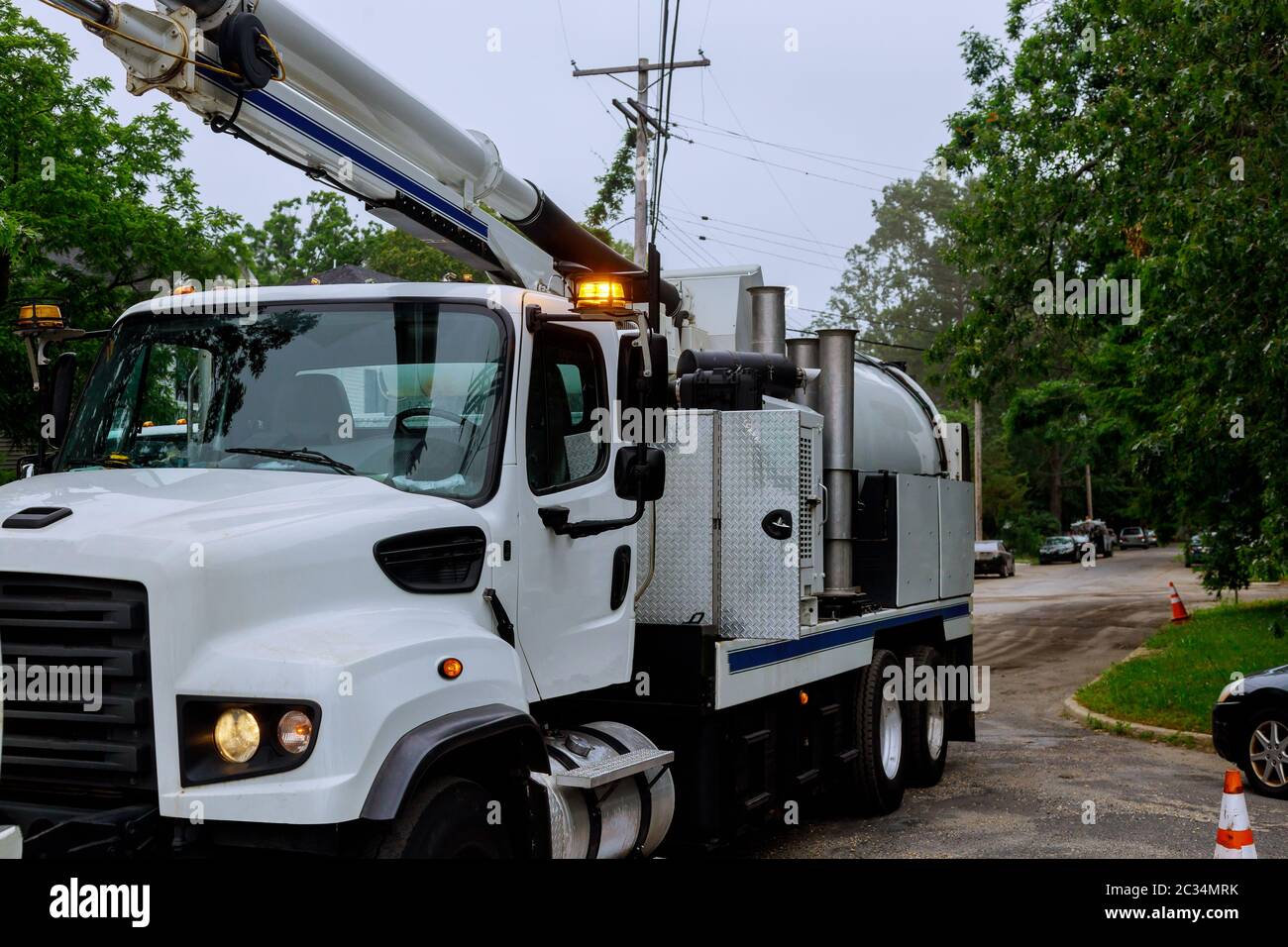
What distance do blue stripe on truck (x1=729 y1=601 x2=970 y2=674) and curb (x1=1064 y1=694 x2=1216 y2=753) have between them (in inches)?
148

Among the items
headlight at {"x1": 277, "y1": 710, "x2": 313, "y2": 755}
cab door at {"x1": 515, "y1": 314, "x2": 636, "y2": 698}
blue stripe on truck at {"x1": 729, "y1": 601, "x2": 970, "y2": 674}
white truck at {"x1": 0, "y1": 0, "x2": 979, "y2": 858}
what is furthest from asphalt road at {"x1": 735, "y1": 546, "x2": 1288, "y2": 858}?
headlight at {"x1": 277, "y1": 710, "x2": 313, "y2": 755}

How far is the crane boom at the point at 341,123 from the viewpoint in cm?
500

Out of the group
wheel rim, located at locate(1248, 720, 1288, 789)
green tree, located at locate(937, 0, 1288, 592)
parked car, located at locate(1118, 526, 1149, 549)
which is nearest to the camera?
wheel rim, located at locate(1248, 720, 1288, 789)

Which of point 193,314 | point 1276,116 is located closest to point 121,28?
point 193,314

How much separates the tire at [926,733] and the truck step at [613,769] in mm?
4618

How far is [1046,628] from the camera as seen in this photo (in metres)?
25.8

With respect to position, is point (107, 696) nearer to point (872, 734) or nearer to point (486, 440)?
point (486, 440)

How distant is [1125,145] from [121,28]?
40.3ft

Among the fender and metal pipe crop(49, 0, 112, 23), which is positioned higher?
metal pipe crop(49, 0, 112, 23)

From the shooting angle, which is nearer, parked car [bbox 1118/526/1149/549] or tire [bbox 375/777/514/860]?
tire [bbox 375/777/514/860]

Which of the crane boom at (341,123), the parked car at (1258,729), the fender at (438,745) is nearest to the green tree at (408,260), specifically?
the parked car at (1258,729)

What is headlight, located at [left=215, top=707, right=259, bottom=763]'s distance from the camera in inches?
150

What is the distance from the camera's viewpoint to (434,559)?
471cm

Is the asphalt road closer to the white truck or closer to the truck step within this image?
the white truck
